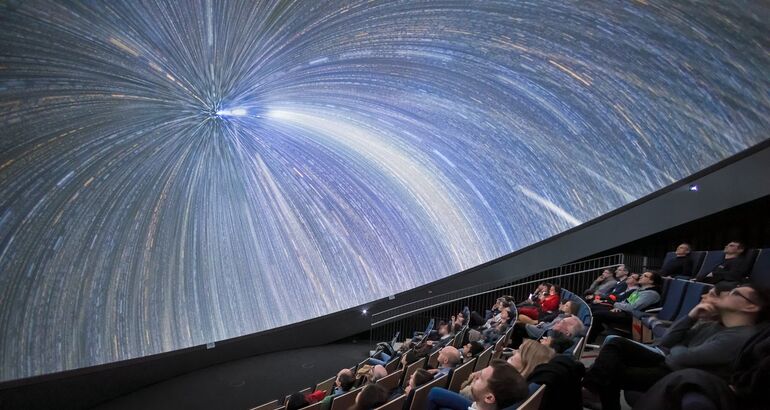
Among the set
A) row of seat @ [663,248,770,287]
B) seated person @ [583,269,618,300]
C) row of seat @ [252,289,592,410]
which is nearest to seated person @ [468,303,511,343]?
row of seat @ [252,289,592,410]

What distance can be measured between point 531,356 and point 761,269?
403 cm

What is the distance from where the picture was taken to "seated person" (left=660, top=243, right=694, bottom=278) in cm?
767

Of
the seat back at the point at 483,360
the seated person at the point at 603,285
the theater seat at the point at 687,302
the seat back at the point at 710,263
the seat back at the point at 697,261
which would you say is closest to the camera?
the seat back at the point at 483,360

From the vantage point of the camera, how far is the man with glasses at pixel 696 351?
2.88 m

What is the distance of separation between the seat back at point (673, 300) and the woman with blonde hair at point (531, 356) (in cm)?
300

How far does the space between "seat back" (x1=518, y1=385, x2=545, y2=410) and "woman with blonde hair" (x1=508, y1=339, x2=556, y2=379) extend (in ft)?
2.00

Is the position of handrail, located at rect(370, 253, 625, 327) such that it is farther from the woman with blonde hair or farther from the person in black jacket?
the person in black jacket

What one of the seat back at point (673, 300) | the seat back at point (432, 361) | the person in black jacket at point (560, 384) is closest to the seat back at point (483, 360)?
the seat back at point (432, 361)

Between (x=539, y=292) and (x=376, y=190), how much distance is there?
6281 millimetres

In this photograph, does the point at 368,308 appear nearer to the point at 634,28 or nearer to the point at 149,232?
the point at 149,232

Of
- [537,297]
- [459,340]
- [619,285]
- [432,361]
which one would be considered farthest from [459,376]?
[537,297]

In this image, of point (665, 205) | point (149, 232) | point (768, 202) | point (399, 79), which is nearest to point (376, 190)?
point (399, 79)

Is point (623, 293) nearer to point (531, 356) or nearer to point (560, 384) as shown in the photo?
point (531, 356)

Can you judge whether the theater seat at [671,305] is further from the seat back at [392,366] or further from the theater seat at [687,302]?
the seat back at [392,366]
